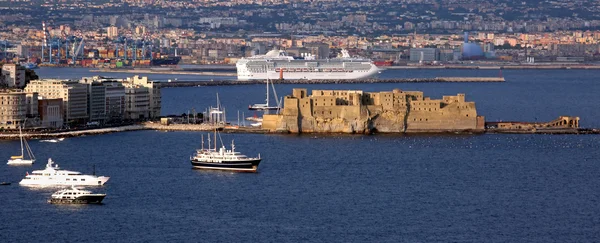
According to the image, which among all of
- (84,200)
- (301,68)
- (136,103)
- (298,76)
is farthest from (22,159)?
(301,68)

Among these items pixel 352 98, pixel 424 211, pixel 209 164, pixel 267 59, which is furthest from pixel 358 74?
pixel 424 211

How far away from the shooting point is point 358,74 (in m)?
104

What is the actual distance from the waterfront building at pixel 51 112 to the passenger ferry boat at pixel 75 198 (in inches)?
670

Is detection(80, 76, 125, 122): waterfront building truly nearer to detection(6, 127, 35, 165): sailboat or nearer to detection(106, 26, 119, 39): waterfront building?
detection(6, 127, 35, 165): sailboat

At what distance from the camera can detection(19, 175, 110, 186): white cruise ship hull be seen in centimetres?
3797

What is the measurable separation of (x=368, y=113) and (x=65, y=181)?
47.8 ft

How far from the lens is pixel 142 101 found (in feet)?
189

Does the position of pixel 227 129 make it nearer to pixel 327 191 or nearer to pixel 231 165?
pixel 231 165

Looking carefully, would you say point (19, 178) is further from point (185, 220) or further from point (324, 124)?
point (324, 124)

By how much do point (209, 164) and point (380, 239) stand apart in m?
10.4

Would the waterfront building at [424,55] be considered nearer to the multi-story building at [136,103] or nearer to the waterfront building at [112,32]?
the waterfront building at [112,32]

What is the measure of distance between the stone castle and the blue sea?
0.78 metres

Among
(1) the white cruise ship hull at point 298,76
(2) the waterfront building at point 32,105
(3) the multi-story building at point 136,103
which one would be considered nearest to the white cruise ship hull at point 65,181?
(2) the waterfront building at point 32,105

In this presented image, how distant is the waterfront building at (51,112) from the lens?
2068 inches
